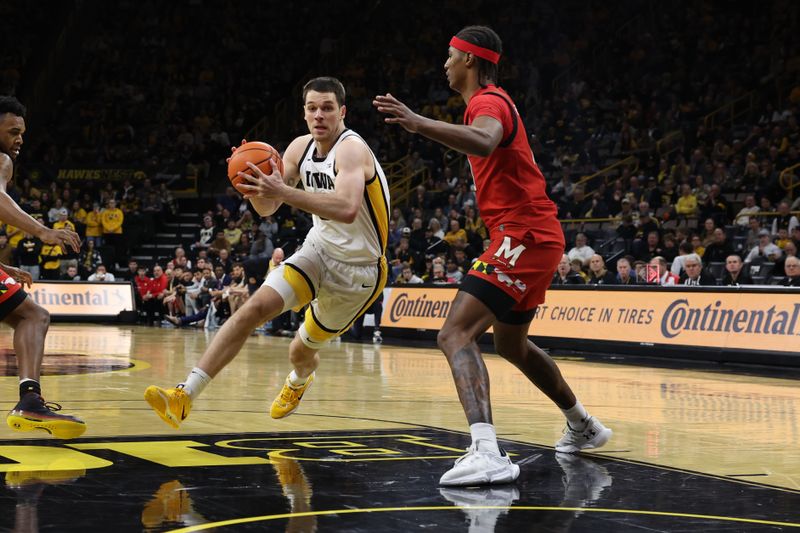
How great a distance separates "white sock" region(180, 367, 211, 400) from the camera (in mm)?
5809

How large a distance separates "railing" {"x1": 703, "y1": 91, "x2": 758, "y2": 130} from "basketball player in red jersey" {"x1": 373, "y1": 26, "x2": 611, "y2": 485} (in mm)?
18797

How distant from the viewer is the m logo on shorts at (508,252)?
5633mm

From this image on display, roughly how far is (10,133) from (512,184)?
3171 mm

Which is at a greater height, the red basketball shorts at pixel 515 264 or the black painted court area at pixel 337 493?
the red basketball shorts at pixel 515 264

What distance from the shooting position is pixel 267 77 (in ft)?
111

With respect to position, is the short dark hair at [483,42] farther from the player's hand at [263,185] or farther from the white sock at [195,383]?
the white sock at [195,383]

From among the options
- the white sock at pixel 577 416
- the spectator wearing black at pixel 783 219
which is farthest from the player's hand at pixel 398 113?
the spectator wearing black at pixel 783 219

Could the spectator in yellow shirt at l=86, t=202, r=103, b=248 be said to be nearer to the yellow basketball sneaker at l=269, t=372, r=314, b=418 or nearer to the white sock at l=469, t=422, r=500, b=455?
the yellow basketball sneaker at l=269, t=372, r=314, b=418

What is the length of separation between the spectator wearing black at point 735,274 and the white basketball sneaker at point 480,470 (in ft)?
34.4

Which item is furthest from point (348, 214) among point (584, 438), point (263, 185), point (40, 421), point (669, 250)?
point (669, 250)

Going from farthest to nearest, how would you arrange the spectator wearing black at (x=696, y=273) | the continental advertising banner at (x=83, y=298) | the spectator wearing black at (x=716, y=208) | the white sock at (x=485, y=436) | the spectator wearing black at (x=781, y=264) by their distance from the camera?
the continental advertising banner at (x=83, y=298)
the spectator wearing black at (x=716, y=208)
the spectator wearing black at (x=781, y=264)
the spectator wearing black at (x=696, y=273)
the white sock at (x=485, y=436)

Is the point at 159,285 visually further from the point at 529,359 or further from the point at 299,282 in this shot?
the point at 529,359

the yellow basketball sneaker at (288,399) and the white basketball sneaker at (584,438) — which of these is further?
the yellow basketball sneaker at (288,399)

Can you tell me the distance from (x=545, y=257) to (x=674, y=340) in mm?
9342
